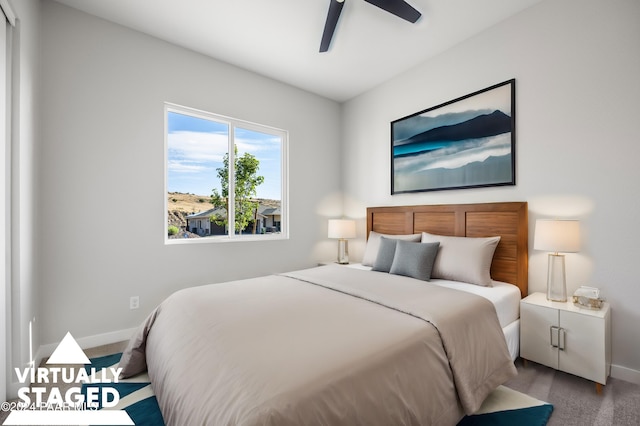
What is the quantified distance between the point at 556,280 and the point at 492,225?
66 centimetres

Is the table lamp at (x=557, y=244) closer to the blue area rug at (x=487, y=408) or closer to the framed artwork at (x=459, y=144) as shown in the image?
the framed artwork at (x=459, y=144)

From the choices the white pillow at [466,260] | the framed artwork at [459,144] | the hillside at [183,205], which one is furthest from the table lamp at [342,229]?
the hillside at [183,205]

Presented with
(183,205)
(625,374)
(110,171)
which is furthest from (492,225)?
(110,171)

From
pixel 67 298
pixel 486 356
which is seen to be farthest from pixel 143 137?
pixel 486 356

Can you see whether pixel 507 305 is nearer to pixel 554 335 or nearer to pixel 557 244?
pixel 554 335

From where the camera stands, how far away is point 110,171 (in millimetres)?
2688

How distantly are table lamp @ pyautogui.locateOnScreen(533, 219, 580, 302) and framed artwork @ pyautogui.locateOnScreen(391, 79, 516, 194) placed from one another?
592 mm

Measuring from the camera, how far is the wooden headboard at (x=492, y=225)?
251 centimetres

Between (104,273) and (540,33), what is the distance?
429 centimetres

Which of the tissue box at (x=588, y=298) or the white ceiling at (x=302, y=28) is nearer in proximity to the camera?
the tissue box at (x=588, y=298)

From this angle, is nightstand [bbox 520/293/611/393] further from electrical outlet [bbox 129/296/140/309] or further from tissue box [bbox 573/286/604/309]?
electrical outlet [bbox 129/296/140/309]

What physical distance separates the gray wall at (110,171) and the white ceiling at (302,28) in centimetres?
22

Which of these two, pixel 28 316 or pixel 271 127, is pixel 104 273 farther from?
pixel 271 127

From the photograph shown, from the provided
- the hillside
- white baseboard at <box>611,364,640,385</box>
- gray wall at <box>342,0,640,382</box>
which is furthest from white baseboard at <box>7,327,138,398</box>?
white baseboard at <box>611,364,640,385</box>
